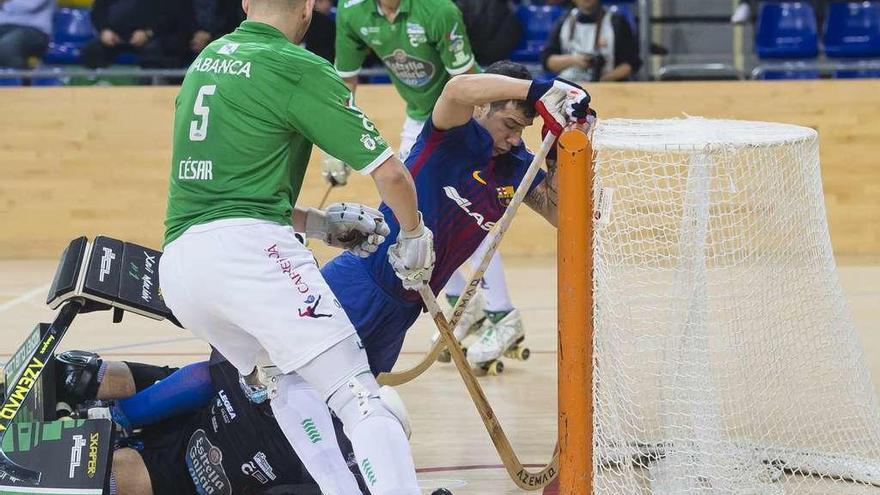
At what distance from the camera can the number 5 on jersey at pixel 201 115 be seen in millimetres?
3383

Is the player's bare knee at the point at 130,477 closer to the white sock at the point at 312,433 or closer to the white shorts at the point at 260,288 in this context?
the white sock at the point at 312,433

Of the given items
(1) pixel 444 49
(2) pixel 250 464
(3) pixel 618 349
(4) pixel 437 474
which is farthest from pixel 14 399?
(1) pixel 444 49

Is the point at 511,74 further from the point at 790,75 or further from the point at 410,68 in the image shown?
the point at 790,75

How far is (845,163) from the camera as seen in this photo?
921cm

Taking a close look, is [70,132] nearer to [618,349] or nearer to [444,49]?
[444,49]

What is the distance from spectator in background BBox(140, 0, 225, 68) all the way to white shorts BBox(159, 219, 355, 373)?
6457 mm

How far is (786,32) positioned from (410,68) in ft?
14.6

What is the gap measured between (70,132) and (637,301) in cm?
605

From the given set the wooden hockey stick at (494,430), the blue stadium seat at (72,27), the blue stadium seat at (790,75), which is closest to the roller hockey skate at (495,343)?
the wooden hockey stick at (494,430)

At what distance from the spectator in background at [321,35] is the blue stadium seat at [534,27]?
1497 millimetres

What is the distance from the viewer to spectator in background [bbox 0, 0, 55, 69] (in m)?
9.78

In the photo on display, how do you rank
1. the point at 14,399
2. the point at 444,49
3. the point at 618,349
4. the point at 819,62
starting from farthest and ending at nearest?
the point at 819,62 → the point at 444,49 → the point at 618,349 → the point at 14,399

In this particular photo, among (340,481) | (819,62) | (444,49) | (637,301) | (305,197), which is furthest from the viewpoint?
(819,62)

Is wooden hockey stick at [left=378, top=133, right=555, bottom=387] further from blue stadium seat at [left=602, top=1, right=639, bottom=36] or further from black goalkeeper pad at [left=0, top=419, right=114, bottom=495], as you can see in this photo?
blue stadium seat at [left=602, top=1, right=639, bottom=36]
